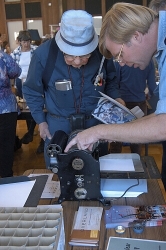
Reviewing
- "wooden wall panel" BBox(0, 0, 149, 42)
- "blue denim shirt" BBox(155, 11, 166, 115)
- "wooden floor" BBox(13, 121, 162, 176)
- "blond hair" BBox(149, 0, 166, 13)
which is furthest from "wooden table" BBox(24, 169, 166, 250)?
"wooden wall panel" BBox(0, 0, 149, 42)

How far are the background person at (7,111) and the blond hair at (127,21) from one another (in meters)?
1.35

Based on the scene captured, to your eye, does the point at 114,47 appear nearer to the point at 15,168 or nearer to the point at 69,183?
the point at 69,183

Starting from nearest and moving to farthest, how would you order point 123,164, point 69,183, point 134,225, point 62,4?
point 134,225 → point 69,183 → point 123,164 → point 62,4

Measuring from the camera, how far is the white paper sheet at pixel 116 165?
1183 mm

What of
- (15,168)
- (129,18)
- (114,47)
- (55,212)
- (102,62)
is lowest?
(15,168)

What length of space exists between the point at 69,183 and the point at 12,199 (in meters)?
0.23

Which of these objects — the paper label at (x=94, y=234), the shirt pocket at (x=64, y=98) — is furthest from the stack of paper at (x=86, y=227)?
the shirt pocket at (x=64, y=98)

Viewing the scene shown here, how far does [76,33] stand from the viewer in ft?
4.53

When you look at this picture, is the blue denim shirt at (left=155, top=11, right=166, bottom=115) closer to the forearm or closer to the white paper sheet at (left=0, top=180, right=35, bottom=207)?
the forearm

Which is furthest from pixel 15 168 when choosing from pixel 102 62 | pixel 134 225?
pixel 134 225

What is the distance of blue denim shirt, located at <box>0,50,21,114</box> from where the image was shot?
88.0 inches

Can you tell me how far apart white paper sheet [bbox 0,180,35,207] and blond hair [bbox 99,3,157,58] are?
621 mm

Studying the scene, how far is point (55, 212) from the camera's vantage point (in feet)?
2.26

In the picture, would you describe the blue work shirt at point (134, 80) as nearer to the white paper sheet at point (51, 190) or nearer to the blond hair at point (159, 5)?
the blond hair at point (159, 5)
